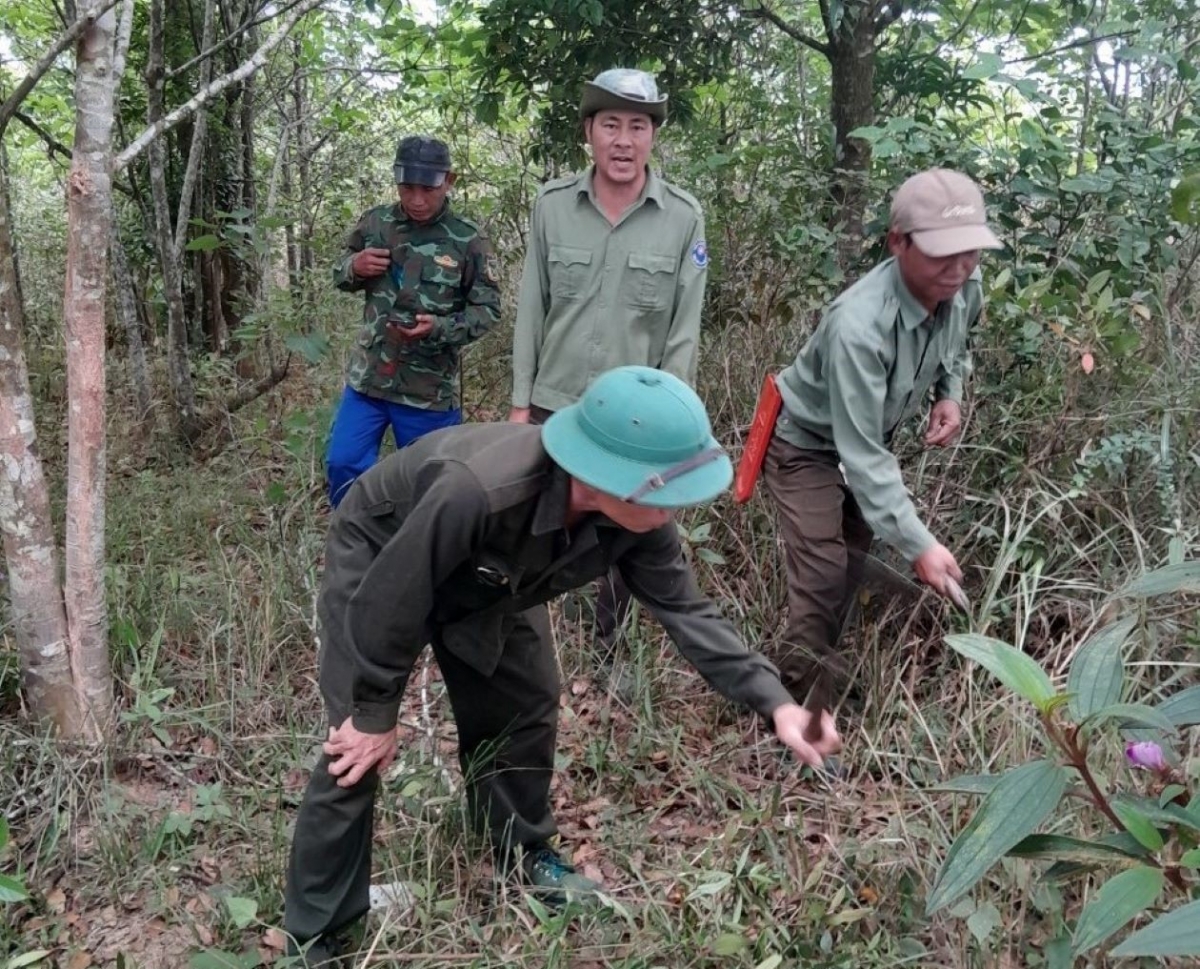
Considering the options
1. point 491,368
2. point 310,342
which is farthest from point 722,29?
point 310,342

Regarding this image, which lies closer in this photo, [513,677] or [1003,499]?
[513,677]

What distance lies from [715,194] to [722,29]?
0.78 meters

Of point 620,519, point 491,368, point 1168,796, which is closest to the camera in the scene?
point 1168,796

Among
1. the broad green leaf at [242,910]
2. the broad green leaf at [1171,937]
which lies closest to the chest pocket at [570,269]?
the broad green leaf at [242,910]

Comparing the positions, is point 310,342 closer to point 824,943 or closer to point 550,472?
point 550,472

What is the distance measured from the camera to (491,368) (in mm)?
5293

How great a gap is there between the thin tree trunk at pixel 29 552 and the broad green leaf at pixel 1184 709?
2.81 m

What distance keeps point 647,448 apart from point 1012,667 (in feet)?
2.28

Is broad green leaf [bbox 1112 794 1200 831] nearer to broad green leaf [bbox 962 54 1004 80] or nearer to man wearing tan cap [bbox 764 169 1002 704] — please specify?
man wearing tan cap [bbox 764 169 1002 704]

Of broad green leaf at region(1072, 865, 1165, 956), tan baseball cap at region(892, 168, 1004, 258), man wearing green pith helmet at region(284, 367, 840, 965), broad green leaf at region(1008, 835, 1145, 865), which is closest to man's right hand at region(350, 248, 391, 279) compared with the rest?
man wearing green pith helmet at region(284, 367, 840, 965)

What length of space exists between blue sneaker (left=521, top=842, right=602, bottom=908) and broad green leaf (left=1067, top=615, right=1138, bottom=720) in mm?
1362

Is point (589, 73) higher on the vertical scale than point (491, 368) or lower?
higher

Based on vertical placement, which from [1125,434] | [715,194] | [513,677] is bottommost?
[513,677]

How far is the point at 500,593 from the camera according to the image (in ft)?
6.91
